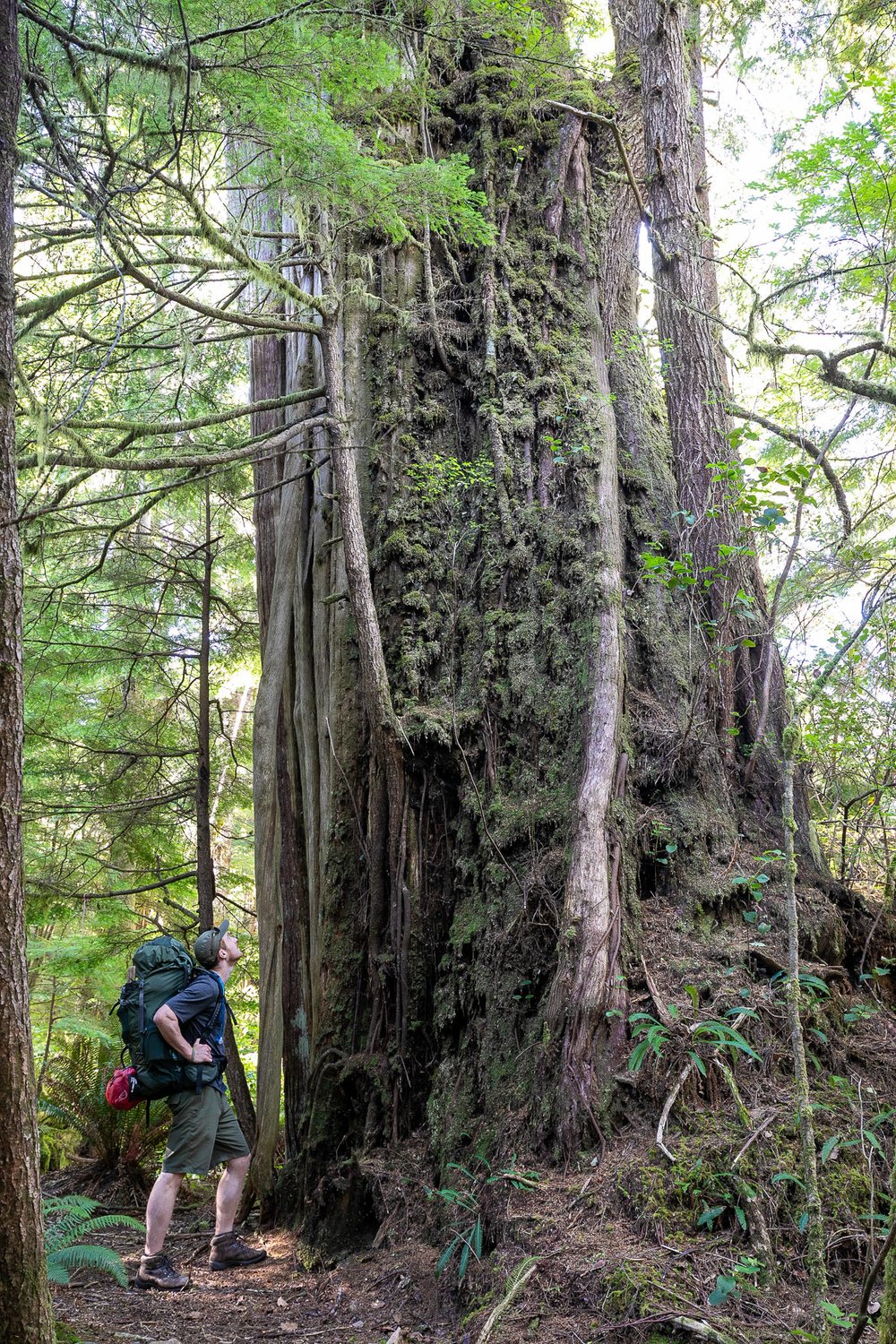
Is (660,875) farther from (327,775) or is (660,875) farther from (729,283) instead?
(729,283)

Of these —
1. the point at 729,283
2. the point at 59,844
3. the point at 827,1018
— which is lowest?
the point at 827,1018

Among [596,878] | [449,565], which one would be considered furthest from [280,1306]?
[449,565]

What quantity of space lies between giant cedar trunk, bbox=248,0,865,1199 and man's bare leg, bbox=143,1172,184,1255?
0.86 meters

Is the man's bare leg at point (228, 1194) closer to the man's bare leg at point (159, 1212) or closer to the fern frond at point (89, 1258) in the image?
the man's bare leg at point (159, 1212)

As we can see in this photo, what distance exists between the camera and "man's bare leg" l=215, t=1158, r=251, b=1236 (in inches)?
188

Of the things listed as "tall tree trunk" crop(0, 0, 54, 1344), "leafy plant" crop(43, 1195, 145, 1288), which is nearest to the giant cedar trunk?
"leafy plant" crop(43, 1195, 145, 1288)

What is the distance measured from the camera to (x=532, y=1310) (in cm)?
293

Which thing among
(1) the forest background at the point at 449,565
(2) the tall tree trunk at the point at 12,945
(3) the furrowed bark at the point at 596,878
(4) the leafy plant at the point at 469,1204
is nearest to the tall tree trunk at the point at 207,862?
(1) the forest background at the point at 449,565

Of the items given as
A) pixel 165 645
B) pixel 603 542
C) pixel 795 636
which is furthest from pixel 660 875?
pixel 165 645

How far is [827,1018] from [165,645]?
6584mm

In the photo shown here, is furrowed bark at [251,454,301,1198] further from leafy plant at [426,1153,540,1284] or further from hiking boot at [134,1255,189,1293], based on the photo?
leafy plant at [426,1153,540,1284]

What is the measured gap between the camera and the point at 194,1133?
15.1 ft

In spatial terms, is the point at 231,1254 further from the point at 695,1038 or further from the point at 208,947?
the point at 695,1038

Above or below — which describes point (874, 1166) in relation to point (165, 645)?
below
